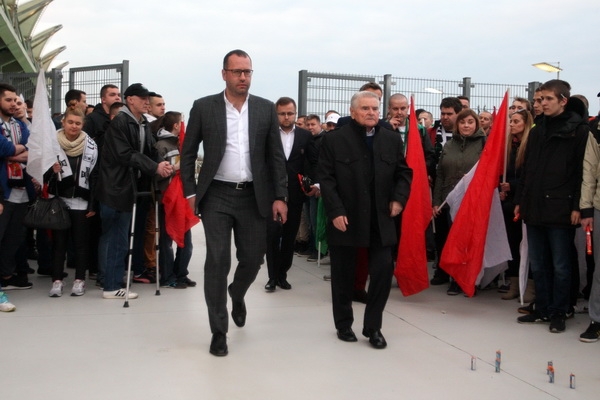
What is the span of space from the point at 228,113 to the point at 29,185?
2.88 metres

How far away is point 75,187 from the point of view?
7078mm

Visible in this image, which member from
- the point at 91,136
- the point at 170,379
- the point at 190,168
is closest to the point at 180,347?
the point at 170,379

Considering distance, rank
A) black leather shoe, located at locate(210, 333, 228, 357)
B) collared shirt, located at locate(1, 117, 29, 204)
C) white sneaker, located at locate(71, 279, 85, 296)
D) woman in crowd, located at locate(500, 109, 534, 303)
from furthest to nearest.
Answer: white sneaker, located at locate(71, 279, 85, 296)
woman in crowd, located at locate(500, 109, 534, 303)
collared shirt, located at locate(1, 117, 29, 204)
black leather shoe, located at locate(210, 333, 228, 357)

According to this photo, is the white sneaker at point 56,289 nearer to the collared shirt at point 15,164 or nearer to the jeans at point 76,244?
the jeans at point 76,244

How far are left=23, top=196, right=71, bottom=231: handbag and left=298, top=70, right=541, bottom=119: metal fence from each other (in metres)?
Answer: 6.28

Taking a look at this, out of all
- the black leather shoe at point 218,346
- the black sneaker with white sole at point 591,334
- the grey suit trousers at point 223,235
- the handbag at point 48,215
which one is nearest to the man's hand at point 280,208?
the grey suit trousers at point 223,235

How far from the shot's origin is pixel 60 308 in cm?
653

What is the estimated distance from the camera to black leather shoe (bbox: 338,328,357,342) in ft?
17.8

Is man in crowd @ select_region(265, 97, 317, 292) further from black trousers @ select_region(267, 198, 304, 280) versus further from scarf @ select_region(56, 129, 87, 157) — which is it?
scarf @ select_region(56, 129, 87, 157)

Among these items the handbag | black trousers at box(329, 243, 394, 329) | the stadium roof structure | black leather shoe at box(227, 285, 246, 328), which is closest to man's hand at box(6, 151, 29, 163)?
the handbag

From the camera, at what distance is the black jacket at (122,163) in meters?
6.79

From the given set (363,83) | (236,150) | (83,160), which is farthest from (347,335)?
(363,83)

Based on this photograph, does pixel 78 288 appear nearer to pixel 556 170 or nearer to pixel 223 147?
pixel 223 147

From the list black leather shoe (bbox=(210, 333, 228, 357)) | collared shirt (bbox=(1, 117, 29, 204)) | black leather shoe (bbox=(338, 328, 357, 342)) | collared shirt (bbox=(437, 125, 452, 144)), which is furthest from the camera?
collared shirt (bbox=(437, 125, 452, 144))
